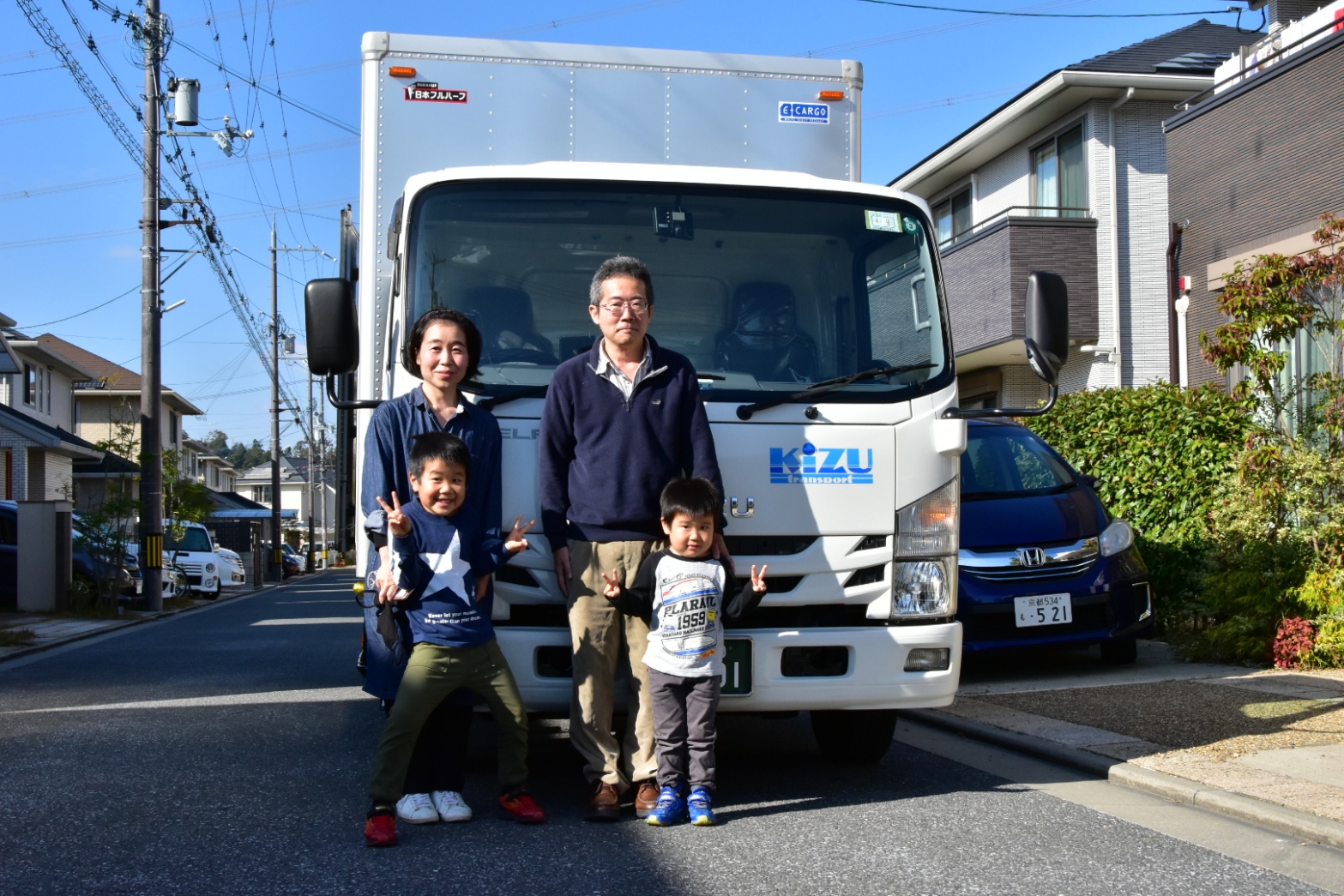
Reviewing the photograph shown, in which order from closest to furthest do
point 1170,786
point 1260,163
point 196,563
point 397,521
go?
point 397,521, point 1170,786, point 1260,163, point 196,563

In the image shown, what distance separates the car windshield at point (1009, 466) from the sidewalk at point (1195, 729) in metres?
1.24

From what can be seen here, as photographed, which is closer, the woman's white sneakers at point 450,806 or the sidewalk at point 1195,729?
the woman's white sneakers at point 450,806

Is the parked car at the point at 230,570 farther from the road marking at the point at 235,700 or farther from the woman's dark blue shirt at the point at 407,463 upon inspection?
the woman's dark blue shirt at the point at 407,463

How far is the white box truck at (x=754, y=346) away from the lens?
4.99 metres

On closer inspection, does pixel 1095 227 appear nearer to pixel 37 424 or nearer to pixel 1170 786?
pixel 1170 786

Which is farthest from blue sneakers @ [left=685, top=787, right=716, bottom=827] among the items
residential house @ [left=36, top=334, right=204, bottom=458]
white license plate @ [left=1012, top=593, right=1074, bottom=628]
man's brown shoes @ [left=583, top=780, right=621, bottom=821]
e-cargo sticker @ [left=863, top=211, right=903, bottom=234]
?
residential house @ [left=36, top=334, right=204, bottom=458]

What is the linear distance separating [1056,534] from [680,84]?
392 cm

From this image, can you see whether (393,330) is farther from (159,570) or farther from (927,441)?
(159,570)

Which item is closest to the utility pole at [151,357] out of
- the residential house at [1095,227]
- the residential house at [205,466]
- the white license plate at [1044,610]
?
the residential house at [1095,227]

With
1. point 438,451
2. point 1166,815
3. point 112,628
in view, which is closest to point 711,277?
A: point 438,451

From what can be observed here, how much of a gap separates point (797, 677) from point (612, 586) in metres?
0.83

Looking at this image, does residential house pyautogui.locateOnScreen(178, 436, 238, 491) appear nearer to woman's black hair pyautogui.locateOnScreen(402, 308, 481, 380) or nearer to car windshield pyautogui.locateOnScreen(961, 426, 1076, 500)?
car windshield pyautogui.locateOnScreen(961, 426, 1076, 500)

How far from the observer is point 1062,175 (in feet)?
60.5

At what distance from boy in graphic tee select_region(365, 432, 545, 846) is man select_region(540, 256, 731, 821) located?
0.94ft
